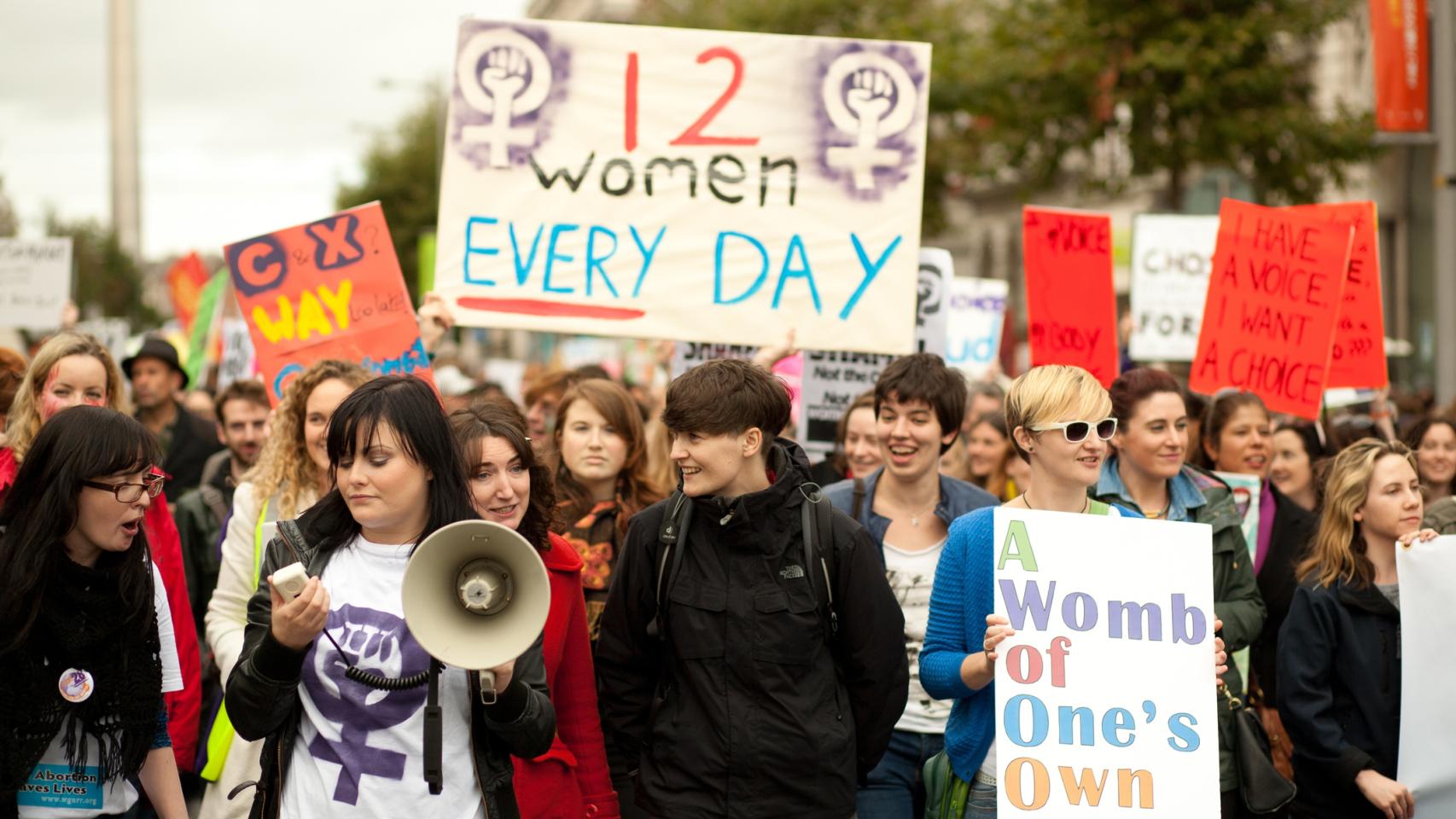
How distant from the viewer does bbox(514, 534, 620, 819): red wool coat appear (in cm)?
371

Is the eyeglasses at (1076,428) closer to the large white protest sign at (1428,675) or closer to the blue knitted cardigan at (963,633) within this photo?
the blue knitted cardigan at (963,633)

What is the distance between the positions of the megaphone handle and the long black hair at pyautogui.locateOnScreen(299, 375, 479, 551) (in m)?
0.39

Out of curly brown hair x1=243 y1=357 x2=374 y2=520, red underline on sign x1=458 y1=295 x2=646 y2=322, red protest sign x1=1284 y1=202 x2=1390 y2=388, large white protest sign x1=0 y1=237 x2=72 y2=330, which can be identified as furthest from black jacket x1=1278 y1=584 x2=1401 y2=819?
large white protest sign x1=0 y1=237 x2=72 y2=330

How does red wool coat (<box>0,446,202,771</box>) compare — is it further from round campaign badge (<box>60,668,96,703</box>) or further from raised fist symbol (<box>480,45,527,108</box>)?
raised fist symbol (<box>480,45,527,108</box>)

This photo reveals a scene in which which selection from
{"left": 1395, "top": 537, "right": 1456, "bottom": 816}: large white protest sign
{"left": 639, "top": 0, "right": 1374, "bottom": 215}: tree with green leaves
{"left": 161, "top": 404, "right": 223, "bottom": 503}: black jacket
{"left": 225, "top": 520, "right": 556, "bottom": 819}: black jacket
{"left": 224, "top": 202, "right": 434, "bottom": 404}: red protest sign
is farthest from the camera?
{"left": 639, "top": 0, "right": 1374, "bottom": 215}: tree with green leaves

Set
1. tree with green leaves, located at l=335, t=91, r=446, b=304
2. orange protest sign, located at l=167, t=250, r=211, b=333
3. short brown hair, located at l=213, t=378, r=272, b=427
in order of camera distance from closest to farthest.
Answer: short brown hair, located at l=213, t=378, r=272, b=427
orange protest sign, located at l=167, t=250, r=211, b=333
tree with green leaves, located at l=335, t=91, r=446, b=304

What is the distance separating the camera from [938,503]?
16.5 feet

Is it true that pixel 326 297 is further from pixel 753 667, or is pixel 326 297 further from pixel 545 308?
pixel 753 667

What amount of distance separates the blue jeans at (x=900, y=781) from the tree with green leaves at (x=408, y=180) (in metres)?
45.1

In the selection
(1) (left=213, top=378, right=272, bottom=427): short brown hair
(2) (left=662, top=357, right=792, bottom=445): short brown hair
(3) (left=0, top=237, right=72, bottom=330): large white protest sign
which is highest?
(3) (left=0, top=237, right=72, bottom=330): large white protest sign

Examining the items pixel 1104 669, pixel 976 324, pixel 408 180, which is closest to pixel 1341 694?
pixel 1104 669

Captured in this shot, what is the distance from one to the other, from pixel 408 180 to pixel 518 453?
49108 millimetres

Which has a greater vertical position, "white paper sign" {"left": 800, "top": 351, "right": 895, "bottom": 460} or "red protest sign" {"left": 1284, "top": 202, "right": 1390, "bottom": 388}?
"red protest sign" {"left": 1284, "top": 202, "right": 1390, "bottom": 388}

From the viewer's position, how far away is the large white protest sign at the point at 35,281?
10.9m
